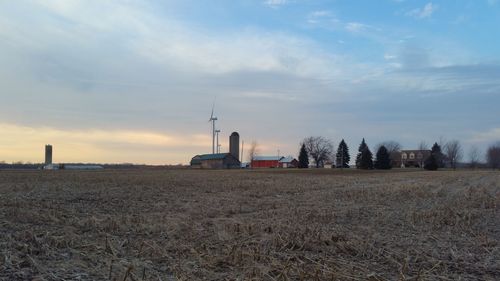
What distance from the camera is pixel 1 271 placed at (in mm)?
8156

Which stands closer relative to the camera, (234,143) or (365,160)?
(365,160)

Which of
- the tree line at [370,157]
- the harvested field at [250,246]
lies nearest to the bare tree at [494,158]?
the tree line at [370,157]

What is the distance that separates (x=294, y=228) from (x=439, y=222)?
5897 mm

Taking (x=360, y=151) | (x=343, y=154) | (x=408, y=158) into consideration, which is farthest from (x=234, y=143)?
(x=408, y=158)

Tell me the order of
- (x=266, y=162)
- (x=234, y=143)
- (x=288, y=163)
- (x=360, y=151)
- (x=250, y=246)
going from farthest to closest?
(x=266, y=162) → (x=288, y=163) → (x=234, y=143) → (x=360, y=151) → (x=250, y=246)

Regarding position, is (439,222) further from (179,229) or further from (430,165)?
(430,165)

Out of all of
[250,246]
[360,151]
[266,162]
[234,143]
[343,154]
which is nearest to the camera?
[250,246]

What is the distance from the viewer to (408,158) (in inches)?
7244

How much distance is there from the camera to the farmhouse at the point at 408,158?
17255 centimetres

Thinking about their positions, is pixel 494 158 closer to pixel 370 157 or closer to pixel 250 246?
pixel 370 157

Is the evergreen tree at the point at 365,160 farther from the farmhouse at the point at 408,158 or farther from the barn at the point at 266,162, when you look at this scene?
the barn at the point at 266,162

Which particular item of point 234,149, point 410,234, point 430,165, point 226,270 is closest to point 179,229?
point 226,270

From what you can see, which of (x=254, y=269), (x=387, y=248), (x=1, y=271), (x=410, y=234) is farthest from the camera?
(x=410, y=234)

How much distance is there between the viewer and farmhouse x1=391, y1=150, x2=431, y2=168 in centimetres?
17255
